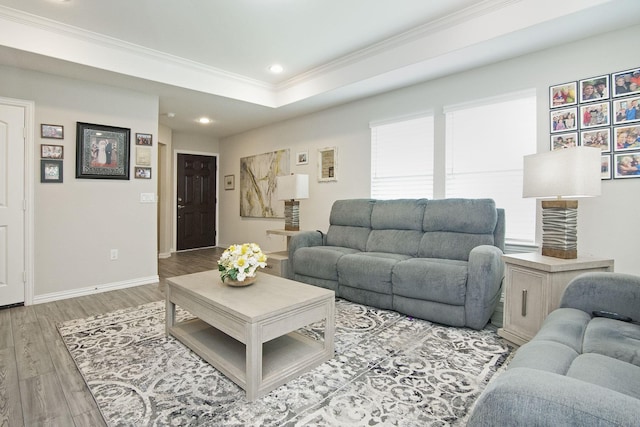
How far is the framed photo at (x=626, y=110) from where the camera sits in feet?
8.43

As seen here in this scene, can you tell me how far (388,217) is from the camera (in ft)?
12.3

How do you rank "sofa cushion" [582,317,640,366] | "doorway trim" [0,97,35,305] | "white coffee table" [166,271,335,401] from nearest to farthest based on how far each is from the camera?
"sofa cushion" [582,317,640,366]
"white coffee table" [166,271,335,401]
"doorway trim" [0,97,35,305]

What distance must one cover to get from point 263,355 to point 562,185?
2.34 m

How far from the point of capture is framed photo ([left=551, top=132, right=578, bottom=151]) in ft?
9.38

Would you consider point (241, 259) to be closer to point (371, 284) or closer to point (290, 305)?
point (290, 305)

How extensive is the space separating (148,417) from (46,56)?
335 centimetres

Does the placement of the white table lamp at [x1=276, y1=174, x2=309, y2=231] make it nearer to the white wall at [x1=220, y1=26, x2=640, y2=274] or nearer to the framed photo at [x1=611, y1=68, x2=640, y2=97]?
the white wall at [x1=220, y1=26, x2=640, y2=274]

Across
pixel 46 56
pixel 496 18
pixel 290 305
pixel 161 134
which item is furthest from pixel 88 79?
pixel 496 18

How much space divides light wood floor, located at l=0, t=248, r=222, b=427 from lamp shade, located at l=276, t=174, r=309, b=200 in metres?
2.04

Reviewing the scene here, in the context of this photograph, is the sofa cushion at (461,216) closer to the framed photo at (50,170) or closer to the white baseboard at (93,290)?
the white baseboard at (93,290)

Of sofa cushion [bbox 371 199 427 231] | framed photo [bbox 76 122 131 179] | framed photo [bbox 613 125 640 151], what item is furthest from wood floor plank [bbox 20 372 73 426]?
framed photo [bbox 613 125 640 151]

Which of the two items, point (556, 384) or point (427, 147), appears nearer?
point (556, 384)

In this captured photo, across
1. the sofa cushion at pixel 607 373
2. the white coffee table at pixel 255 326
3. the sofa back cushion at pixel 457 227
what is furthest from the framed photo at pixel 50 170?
the sofa cushion at pixel 607 373

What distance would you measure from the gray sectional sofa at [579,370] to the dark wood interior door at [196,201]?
6385mm
